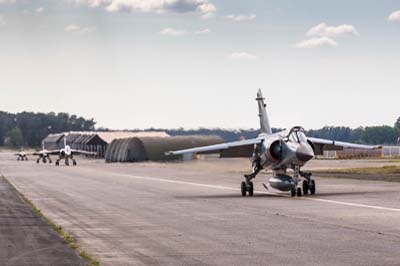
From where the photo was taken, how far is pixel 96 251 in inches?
645

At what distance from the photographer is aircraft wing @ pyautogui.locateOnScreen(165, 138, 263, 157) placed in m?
36.6

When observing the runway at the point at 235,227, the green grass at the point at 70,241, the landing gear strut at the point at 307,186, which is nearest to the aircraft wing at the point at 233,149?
the runway at the point at 235,227

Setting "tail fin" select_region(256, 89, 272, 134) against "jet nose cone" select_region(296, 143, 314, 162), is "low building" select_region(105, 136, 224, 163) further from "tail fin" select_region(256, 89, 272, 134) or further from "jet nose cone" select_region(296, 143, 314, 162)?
"jet nose cone" select_region(296, 143, 314, 162)

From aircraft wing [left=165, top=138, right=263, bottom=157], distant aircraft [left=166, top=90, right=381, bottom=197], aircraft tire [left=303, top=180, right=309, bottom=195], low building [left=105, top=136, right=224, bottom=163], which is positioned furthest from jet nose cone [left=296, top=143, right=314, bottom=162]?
low building [left=105, top=136, right=224, bottom=163]

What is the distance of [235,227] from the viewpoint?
69.2 ft

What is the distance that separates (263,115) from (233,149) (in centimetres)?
404

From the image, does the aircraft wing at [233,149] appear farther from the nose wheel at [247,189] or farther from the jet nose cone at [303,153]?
the jet nose cone at [303,153]

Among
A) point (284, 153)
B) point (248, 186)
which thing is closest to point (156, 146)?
point (248, 186)

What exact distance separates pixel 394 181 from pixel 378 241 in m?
28.8

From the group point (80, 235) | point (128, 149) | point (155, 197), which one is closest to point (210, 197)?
point (155, 197)

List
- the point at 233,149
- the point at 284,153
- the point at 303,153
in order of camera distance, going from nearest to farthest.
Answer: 1. the point at 303,153
2. the point at 284,153
3. the point at 233,149

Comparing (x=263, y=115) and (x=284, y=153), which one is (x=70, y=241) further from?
(x=263, y=115)

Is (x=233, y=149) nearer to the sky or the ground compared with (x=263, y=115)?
nearer to the ground

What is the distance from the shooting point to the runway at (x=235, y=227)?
603 inches
